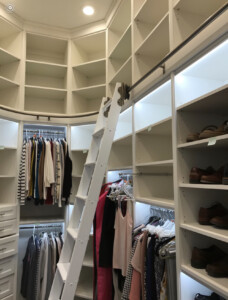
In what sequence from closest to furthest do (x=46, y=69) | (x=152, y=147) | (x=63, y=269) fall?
(x=63, y=269), (x=152, y=147), (x=46, y=69)

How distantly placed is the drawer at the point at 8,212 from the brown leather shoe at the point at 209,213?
231cm

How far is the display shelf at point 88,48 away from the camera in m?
3.39

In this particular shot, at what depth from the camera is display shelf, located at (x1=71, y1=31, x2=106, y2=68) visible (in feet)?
11.1

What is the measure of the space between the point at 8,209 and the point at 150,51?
2363mm

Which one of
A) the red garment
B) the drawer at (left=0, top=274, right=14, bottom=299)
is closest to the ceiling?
the red garment

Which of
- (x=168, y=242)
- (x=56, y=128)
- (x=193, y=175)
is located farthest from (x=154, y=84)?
(x=56, y=128)

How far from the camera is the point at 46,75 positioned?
3.67 metres

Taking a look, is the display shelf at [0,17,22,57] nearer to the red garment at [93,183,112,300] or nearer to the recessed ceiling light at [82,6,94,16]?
the recessed ceiling light at [82,6,94,16]

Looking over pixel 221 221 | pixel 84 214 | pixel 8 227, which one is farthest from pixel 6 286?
pixel 221 221

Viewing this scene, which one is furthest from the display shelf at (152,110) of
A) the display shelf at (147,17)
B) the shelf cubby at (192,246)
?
the shelf cubby at (192,246)

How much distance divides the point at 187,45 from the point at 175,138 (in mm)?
562

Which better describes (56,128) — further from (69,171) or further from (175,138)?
(175,138)

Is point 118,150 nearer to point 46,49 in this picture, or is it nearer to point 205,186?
point 205,186

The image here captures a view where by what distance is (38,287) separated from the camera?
9.56ft
